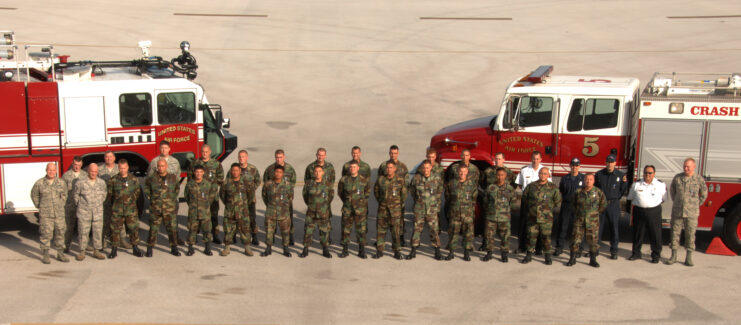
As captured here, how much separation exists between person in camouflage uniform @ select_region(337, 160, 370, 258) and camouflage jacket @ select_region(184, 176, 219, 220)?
218cm

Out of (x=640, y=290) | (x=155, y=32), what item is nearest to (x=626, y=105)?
(x=640, y=290)

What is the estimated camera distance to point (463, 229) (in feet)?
44.6

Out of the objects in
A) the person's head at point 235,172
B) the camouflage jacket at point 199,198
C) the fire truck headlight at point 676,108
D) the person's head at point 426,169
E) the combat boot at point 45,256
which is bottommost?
the combat boot at point 45,256

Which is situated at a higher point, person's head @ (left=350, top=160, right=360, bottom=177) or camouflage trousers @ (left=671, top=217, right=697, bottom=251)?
person's head @ (left=350, top=160, right=360, bottom=177)

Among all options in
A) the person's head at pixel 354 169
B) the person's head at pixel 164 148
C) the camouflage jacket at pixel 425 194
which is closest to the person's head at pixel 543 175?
the camouflage jacket at pixel 425 194

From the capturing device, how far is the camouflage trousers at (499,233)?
13.5 meters

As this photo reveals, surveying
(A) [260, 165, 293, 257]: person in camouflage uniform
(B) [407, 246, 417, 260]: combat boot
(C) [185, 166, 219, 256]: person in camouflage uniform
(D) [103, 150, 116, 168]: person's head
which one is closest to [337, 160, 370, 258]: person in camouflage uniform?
(B) [407, 246, 417, 260]: combat boot

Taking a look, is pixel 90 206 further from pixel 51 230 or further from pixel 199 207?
pixel 199 207

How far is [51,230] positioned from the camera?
13219mm

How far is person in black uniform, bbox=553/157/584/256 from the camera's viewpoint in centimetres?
1373

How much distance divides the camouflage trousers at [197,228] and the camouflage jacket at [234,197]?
366 millimetres

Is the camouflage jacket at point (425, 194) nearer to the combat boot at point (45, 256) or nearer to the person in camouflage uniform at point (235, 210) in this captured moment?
the person in camouflage uniform at point (235, 210)

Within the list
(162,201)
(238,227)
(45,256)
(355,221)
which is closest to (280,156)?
(238,227)

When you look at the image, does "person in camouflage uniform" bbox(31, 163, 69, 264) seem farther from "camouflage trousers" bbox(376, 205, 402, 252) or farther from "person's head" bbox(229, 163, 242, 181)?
"camouflage trousers" bbox(376, 205, 402, 252)
